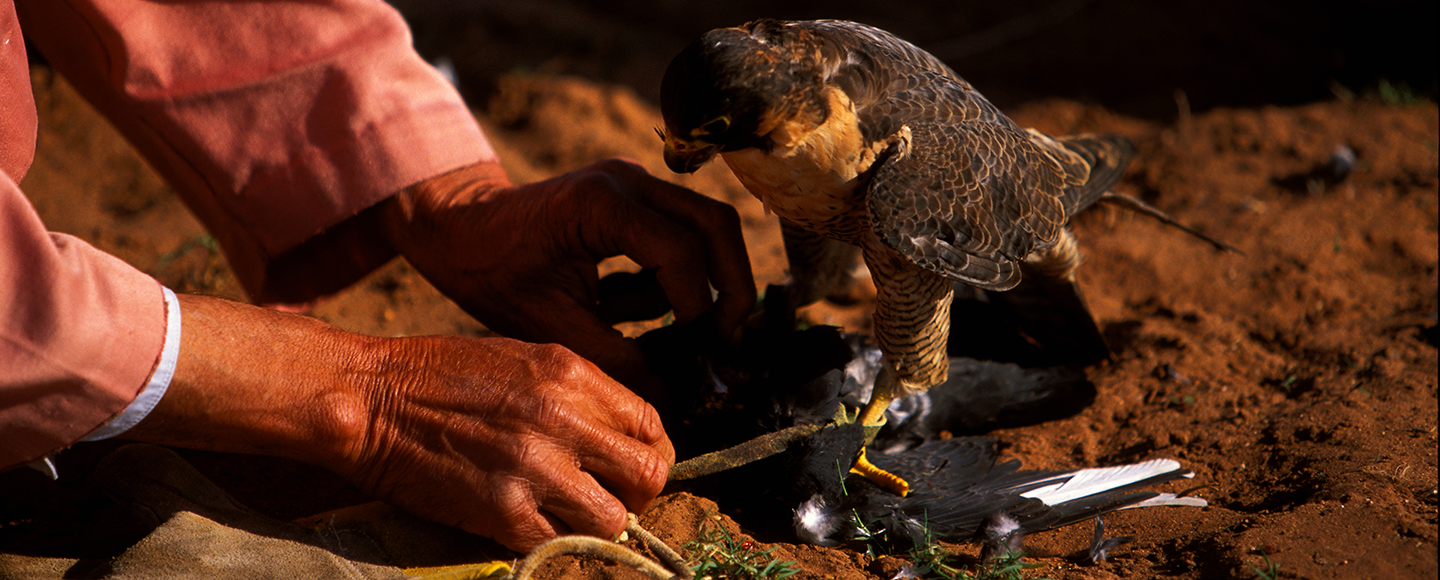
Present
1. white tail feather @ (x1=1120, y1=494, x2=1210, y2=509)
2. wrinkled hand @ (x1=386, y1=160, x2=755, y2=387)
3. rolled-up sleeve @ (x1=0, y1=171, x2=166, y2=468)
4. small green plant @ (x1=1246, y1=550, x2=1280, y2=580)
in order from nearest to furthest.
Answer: rolled-up sleeve @ (x1=0, y1=171, x2=166, y2=468)
small green plant @ (x1=1246, y1=550, x2=1280, y2=580)
wrinkled hand @ (x1=386, y1=160, x2=755, y2=387)
white tail feather @ (x1=1120, y1=494, x2=1210, y2=509)

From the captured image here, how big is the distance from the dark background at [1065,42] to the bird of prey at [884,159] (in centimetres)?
348

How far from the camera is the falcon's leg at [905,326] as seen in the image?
233 centimetres

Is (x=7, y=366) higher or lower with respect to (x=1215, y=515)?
higher

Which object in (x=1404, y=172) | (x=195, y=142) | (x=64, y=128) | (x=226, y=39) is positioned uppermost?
(x=226, y=39)

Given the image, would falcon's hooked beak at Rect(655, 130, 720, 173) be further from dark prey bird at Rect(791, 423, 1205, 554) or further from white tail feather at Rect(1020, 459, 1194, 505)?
white tail feather at Rect(1020, 459, 1194, 505)

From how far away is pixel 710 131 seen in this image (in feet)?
6.22

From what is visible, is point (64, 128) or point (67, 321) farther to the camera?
point (64, 128)

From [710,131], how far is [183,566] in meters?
1.44

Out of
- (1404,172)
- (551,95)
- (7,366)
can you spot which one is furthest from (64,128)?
(1404,172)

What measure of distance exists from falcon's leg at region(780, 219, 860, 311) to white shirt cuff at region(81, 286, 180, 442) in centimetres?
172

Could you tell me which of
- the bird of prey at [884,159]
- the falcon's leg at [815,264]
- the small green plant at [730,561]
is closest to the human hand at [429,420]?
the small green plant at [730,561]

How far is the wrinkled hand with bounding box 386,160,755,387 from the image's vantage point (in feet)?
7.44

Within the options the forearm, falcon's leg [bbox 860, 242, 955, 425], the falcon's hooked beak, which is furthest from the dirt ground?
the falcon's hooked beak

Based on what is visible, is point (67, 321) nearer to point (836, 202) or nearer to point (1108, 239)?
point (836, 202)
